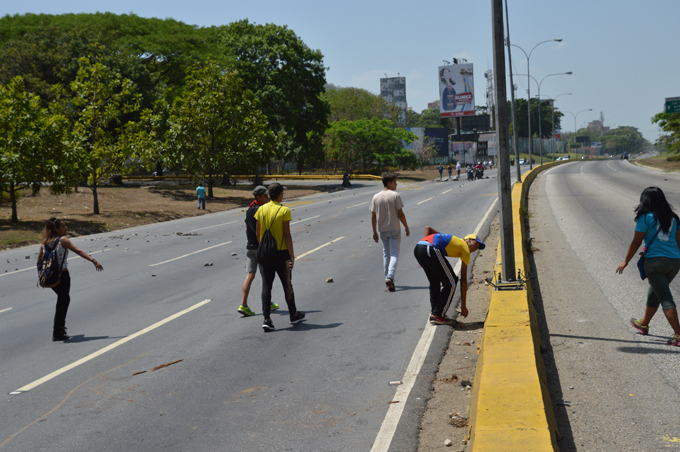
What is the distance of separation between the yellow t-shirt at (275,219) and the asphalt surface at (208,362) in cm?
121

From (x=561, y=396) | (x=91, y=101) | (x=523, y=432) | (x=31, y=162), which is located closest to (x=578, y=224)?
(x=561, y=396)

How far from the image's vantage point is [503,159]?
8086 millimetres

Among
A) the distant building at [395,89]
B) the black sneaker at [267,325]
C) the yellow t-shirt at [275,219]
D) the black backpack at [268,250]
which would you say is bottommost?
the black sneaker at [267,325]

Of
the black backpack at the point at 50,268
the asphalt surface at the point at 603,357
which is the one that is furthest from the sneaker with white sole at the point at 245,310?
A: the asphalt surface at the point at 603,357

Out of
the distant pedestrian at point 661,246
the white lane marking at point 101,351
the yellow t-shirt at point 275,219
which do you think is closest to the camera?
the white lane marking at point 101,351

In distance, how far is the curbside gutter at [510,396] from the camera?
3631 millimetres

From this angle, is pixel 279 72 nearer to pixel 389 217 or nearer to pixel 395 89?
pixel 389 217

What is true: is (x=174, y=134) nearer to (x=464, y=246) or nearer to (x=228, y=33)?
(x=228, y=33)

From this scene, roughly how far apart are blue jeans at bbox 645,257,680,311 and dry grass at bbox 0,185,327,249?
64.1 ft

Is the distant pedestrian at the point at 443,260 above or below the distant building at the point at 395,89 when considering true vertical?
below

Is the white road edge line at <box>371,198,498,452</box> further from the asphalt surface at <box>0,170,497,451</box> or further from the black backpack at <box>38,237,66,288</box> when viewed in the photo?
the black backpack at <box>38,237,66,288</box>

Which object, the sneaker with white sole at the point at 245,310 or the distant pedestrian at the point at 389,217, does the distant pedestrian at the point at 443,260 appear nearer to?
the distant pedestrian at the point at 389,217

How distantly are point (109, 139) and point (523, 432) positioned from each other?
2933 cm

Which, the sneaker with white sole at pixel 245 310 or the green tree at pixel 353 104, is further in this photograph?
the green tree at pixel 353 104
